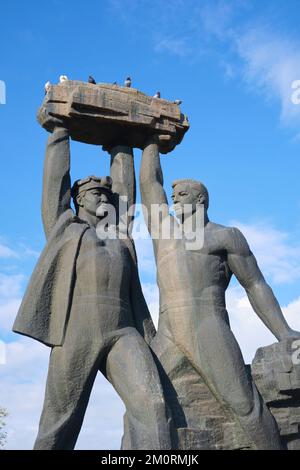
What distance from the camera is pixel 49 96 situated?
25.3ft

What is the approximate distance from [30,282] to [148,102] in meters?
2.52

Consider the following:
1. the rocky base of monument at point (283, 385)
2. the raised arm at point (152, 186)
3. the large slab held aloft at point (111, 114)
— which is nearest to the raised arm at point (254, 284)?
the rocky base of monument at point (283, 385)

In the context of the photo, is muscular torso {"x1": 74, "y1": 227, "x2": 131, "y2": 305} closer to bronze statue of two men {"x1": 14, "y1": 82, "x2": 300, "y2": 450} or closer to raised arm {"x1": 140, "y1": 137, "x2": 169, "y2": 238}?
bronze statue of two men {"x1": 14, "y1": 82, "x2": 300, "y2": 450}

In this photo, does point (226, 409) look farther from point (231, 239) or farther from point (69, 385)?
point (231, 239)

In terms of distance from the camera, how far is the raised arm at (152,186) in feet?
26.1

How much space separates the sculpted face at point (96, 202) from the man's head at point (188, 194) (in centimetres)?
76

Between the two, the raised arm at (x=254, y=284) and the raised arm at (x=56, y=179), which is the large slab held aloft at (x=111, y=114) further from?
the raised arm at (x=254, y=284)

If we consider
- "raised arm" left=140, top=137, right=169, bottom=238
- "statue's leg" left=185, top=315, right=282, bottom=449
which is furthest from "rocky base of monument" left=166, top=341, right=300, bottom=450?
"raised arm" left=140, top=137, right=169, bottom=238

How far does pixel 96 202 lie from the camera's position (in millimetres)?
7676

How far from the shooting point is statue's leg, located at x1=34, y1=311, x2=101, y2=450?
6582 millimetres

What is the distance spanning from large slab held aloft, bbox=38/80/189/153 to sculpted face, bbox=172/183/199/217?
714 mm

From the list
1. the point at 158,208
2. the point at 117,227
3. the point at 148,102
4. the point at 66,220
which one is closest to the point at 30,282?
the point at 66,220
